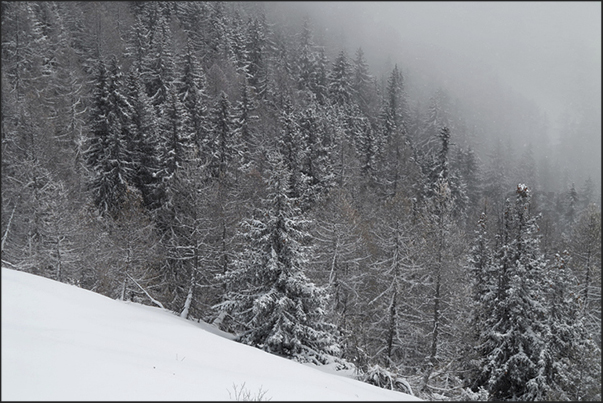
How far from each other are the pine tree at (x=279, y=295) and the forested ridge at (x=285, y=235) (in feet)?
0.27

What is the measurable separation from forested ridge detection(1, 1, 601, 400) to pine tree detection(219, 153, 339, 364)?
82 mm

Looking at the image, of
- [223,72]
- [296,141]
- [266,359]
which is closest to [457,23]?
[223,72]

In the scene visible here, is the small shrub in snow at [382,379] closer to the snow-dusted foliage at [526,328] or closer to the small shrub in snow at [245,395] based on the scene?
the snow-dusted foliage at [526,328]

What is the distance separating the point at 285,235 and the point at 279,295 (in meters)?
2.49

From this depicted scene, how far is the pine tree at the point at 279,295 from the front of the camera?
14.5m

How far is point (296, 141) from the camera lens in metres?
32.8

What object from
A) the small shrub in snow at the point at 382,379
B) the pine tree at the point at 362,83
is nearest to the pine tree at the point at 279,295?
the small shrub in snow at the point at 382,379

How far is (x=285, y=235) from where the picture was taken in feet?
51.0

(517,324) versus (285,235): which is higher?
(285,235)

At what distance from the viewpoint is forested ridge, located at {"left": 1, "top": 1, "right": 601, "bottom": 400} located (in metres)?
14.6

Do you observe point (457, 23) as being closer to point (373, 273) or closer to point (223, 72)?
point (223, 72)

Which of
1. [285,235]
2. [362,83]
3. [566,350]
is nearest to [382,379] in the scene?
[285,235]

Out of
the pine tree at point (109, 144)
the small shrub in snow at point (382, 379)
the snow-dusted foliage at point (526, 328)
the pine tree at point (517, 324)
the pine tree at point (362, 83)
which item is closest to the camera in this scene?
the small shrub in snow at point (382, 379)

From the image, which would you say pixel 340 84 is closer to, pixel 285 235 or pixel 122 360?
pixel 285 235
